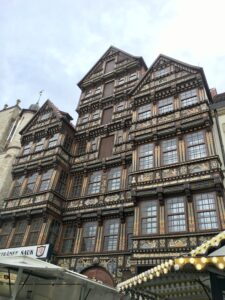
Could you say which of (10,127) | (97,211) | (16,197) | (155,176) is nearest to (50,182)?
(16,197)

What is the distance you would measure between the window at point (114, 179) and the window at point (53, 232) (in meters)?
4.45

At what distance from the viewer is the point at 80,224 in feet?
59.6

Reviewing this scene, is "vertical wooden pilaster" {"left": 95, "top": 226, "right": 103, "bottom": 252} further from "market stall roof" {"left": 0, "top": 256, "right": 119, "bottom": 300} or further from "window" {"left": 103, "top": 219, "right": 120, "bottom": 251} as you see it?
"market stall roof" {"left": 0, "top": 256, "right": 119, "bottom": 300}

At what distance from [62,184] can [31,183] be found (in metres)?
2.53

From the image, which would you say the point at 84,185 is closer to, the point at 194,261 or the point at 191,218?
the point at 191,218

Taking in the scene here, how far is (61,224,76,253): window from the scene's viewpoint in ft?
58.5

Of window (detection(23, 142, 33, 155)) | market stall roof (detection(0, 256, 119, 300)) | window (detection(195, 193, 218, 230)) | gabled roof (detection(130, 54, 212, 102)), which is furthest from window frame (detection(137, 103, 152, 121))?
market stall roof (detection(0, 256, 119, 300))

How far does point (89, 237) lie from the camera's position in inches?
683

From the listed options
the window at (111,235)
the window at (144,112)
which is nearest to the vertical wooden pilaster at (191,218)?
the window at (111,235)

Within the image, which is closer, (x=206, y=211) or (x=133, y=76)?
(x=206, y=211)

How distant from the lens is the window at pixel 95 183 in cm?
1927

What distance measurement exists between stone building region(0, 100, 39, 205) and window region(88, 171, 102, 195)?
8.65m

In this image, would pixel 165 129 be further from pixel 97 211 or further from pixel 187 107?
pixel 97 211

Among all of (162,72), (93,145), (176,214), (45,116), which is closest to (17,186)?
(93,145)
